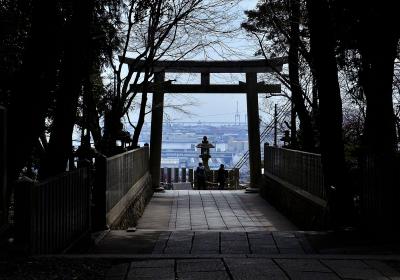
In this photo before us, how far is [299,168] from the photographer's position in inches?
570

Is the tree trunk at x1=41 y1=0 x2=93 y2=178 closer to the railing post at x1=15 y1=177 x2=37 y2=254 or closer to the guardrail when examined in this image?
the guardrail

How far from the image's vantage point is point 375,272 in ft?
19.7

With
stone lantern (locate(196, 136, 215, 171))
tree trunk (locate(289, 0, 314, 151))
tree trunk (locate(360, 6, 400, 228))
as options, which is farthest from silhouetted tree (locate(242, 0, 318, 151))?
stone lantern (locate(196, 136, 215, 171))

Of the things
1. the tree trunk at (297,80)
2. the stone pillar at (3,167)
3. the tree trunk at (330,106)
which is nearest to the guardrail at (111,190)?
the stone pillar at (3,167)

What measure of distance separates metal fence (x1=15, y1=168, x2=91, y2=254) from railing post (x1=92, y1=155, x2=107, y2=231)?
0.74m

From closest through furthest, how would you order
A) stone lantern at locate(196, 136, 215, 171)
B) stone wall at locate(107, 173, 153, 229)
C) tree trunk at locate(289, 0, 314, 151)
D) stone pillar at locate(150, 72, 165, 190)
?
stone wall at locate(107, 173, 153, 229) < tree trunk at locate(289, 0, 314, 151) < stone pillar at locate(150, 72, 165, 190) < stone lantern at locate(196, 136, 215, 171)

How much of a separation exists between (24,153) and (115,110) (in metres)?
9.89

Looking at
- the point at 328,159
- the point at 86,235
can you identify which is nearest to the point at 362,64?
the point at 328,159

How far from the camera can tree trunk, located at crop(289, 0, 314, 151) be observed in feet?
54.6

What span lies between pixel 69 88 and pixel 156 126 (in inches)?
637

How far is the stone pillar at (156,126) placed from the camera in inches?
971

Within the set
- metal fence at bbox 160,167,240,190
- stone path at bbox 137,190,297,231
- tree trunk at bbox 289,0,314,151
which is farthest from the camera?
metal fence at bbox 160,167,240,190

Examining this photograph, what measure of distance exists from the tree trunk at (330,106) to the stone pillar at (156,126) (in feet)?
48.0

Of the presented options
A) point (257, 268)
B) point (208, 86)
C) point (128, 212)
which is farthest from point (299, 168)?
point (208, 86)
